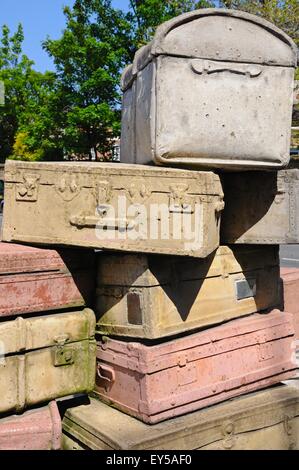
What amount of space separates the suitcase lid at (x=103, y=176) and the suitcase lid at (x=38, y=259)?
0.31m

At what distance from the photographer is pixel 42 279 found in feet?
9.16

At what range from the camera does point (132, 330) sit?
2.89m

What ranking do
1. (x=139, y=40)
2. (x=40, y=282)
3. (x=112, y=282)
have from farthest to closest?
1. (x=139, y=40)
2. (x=112, y=282)
3. (x=40, y=282)

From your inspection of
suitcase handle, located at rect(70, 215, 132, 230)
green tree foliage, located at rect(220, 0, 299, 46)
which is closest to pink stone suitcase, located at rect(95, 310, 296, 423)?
suitcase handle, located at rect(70, 215, 132, 230)

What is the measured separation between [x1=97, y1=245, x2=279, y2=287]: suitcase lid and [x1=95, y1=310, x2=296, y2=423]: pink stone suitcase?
331 millimetres

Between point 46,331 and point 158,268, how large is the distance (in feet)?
2.24

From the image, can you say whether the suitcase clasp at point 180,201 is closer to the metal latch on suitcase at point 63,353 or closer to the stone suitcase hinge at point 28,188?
the stone suitcase hinge at point 28,188

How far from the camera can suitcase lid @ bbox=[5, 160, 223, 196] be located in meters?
2.81

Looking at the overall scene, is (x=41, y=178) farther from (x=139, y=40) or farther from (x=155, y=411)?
(x=139, y=40)

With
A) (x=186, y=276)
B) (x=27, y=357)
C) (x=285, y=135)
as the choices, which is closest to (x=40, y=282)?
(x=27, y=357)

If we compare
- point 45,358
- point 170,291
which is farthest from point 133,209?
point 45,358

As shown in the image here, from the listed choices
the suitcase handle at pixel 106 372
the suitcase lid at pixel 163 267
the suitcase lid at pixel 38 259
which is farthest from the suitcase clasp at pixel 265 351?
the suitcase lid at pixel 38 259

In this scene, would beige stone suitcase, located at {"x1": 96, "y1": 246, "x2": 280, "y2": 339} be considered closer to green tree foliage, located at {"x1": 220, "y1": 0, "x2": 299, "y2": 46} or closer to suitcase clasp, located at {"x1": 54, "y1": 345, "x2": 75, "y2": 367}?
suitcase clasp, located at {"x1": 54, "y1": 345, "x2": 75, "y2": 367}
